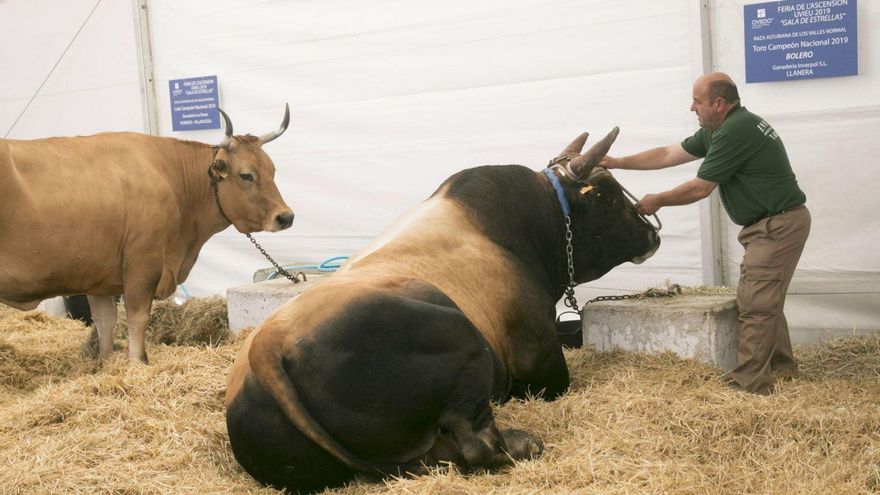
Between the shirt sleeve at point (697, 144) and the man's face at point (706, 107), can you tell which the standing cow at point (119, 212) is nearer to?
the shirt sleeve at point (697, 144)

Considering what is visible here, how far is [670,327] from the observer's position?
482cm

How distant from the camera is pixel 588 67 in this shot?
6598 mm

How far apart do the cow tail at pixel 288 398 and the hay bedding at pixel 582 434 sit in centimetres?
13

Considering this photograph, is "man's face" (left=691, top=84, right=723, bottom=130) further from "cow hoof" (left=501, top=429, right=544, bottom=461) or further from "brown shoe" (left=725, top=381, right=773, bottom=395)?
"cow hoof" (left=501, top=429, right=544, bottom=461)

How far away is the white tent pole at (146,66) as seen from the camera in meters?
8.73

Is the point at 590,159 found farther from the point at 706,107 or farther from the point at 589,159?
the point at 706,107

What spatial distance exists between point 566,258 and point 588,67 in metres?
2.09

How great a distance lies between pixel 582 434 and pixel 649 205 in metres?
1.51

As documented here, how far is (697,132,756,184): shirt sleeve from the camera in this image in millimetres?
4777

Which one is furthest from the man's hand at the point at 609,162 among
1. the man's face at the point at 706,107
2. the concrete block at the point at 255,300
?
the concrete block at the point at 255,300

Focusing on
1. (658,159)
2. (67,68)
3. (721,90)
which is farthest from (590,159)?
(67,68)

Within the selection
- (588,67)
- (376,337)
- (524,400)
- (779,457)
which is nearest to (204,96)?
(588,67)

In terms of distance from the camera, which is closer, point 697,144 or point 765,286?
point 765,286

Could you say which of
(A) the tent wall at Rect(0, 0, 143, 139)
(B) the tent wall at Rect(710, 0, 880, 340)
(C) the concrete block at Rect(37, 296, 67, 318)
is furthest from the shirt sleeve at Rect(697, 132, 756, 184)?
(A) the tent wall at Rect(0, 0, 143, 139)
